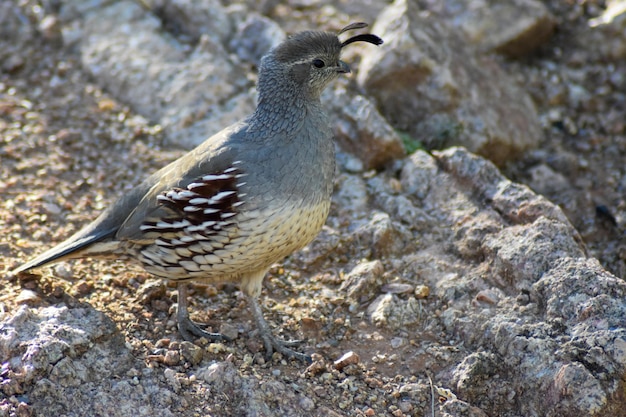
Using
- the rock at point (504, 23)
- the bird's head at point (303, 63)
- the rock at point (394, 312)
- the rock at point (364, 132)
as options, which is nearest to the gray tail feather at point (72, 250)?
the bird's head at point (303, 63)

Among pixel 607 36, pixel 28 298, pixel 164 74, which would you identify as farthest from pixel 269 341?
pixel 607 36

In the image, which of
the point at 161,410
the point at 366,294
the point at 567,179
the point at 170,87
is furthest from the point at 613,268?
the point at 170,87

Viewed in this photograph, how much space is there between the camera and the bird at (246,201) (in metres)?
4.68

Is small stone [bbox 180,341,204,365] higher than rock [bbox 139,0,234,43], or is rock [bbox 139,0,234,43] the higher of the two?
rock [bbox 139,0,234,43]

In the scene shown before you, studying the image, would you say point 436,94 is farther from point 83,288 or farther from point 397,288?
point 83,288

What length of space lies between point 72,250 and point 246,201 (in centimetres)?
129

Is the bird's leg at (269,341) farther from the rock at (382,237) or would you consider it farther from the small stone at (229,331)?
the rock at (382,237)

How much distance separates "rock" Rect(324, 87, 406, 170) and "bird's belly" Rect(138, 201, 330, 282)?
1592 mm

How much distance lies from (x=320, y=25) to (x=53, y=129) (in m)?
2.81

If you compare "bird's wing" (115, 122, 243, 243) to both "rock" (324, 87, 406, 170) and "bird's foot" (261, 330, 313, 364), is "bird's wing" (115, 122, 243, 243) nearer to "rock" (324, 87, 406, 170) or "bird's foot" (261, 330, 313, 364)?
"bird's foot" (261, 330, 313, 364)

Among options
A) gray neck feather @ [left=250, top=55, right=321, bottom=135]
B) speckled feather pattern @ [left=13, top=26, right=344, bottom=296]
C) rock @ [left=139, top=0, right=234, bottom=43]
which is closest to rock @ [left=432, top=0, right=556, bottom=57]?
rock @ [left=139, top=0, right=234, bottom=43]

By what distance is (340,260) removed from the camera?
577 centimetres

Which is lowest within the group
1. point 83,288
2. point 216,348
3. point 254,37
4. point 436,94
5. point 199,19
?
point 216,348

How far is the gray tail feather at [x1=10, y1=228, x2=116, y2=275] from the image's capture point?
5000mm
